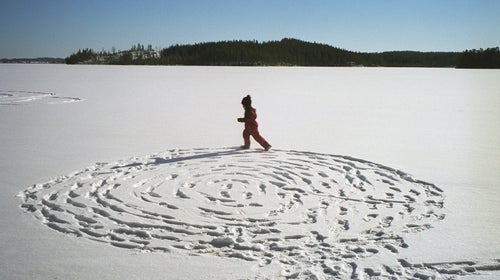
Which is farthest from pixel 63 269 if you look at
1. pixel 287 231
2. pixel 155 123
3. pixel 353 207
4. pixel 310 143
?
pixel 155 123

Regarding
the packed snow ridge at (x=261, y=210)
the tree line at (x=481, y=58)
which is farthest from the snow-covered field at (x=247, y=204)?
the tree line at (x=481, y=58)

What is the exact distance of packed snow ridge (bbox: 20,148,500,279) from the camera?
3.18 m

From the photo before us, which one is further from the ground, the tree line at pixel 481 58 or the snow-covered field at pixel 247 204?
the tree line at pixel 481 58

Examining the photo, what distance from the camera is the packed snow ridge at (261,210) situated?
3.18 meters

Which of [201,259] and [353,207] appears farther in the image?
[353,207]

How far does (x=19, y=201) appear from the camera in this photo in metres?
4.41

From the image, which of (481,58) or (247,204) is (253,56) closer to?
(481,58)

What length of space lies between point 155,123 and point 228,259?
747 centimetres

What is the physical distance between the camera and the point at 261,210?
13.8 feet

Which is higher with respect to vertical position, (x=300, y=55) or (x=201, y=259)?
(x=300, y=55)

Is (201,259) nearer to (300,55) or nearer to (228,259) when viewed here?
(228,259)

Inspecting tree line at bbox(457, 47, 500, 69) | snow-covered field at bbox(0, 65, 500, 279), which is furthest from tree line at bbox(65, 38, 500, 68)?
snow-covered field at bbox(0, 65, 500, 279)

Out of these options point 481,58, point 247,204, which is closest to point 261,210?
point 247,204

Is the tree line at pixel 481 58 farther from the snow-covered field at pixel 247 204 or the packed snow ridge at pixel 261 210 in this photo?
the packed snow ridge at pixel 261 210
